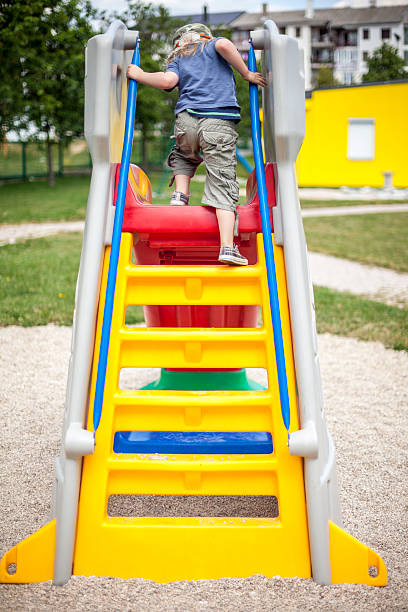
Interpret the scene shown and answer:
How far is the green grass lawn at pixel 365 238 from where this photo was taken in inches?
384

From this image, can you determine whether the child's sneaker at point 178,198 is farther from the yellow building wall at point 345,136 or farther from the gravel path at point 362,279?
the yellow building wall at point 345,136

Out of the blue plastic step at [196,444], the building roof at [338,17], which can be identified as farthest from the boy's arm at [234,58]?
the building roof at [338,17]

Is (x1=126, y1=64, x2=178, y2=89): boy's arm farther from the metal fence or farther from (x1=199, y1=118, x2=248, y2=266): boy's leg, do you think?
the metal fence

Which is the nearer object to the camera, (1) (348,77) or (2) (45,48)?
(2) (45,48)

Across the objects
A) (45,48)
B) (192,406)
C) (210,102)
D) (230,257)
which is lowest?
(192,406)

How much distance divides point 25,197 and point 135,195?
16.8 metres

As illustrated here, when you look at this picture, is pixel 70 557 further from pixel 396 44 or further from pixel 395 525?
pixel 396 44

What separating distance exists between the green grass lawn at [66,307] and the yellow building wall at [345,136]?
15109mm

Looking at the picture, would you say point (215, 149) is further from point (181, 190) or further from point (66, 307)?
point (66, 307)

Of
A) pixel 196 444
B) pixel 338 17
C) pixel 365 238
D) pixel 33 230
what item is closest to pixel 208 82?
pixel 196 444

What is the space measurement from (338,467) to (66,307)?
3.87 meters

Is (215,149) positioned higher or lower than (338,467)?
higher

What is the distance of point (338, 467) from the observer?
11.1 ft

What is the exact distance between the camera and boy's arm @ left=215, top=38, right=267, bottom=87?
2.76m
